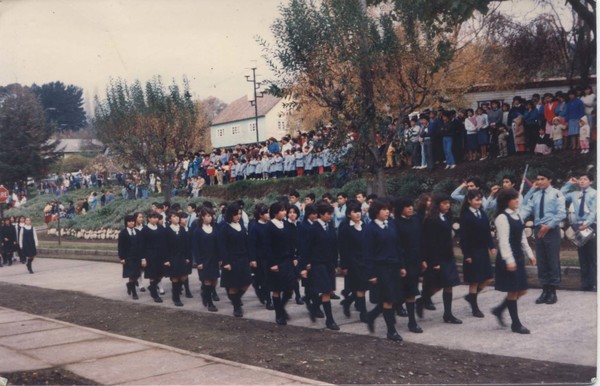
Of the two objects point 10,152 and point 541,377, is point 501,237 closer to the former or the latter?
point 541,377

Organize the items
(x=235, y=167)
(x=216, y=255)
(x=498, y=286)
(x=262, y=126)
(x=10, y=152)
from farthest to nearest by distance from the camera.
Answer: (x=262, y=126) < (x=10, y=152) < (x=235, y=167) < (x=216, y=255) < (x=498, y=286)

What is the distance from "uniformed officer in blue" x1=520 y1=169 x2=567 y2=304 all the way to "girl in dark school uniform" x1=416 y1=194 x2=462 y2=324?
1.34m

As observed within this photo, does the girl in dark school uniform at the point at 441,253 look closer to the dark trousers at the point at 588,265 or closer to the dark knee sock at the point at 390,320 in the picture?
the dark knee sock at the point at 390,320

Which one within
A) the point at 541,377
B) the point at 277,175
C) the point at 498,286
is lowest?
the point at 541,377

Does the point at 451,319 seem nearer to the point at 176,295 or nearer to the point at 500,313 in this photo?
the point at 500,313

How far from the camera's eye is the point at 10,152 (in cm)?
4128

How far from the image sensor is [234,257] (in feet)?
33.0

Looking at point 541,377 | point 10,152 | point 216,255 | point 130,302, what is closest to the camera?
point 541,377

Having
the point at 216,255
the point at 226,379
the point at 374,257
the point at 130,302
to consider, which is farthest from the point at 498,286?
the point at 130,302

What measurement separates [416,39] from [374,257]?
7646mm

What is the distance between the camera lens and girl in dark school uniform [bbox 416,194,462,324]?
27.6ft

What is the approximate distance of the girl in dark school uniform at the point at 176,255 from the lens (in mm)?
11789

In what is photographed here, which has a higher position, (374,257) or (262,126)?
(262,126)

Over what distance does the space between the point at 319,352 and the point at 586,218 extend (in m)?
4.10
